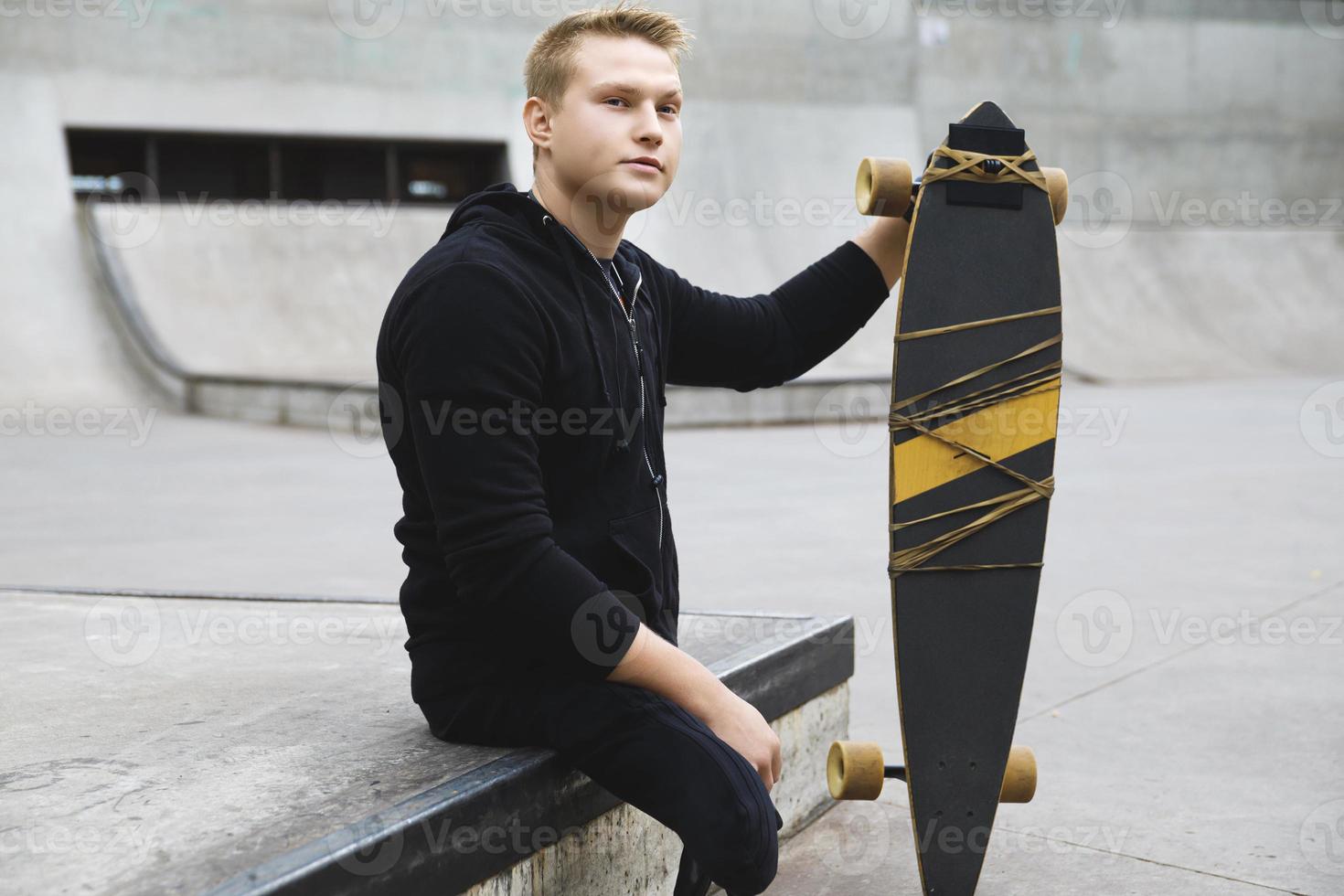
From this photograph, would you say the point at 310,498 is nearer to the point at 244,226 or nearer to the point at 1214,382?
the point at 244,226

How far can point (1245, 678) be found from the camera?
3688mm

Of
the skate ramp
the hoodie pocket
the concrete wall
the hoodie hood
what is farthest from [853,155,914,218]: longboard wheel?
the skate ramp

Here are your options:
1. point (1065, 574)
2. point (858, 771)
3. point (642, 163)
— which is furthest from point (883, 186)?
point (1065, 574)

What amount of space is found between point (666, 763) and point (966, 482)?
70 cm

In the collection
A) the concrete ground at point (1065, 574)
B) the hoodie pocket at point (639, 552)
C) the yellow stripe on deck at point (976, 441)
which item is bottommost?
the concrete ground at point (1065, 574)

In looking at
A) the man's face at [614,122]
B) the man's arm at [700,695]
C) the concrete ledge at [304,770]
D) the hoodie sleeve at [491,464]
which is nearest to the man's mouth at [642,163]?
the man's face at [614,122]

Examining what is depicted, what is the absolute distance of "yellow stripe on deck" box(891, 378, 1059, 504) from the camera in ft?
6.87

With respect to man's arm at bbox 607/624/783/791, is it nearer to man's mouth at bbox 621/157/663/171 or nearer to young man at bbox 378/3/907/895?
young man at bbox 378/3/907/895

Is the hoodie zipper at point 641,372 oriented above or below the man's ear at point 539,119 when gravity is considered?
below

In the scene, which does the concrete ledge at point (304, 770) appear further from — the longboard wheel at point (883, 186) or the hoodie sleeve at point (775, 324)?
the longboard wheel at point (883, 186)

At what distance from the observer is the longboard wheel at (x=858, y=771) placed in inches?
85.4

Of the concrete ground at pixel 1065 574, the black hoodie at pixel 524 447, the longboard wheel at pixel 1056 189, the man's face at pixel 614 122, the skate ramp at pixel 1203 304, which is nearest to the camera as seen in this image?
the black hoodie at pixel 524 447

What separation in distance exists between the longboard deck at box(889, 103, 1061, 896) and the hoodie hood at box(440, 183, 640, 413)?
0.48m

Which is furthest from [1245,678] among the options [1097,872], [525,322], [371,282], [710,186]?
[710,186]
